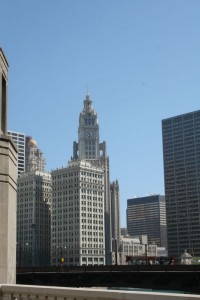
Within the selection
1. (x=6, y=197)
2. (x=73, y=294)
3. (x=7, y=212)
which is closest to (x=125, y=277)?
(x=7, y=212)

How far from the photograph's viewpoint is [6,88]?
20547 millimetres

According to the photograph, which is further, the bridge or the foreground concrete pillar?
the bridge

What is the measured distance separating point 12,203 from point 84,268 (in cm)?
5900

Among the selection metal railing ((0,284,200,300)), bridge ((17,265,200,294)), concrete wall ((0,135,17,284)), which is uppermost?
concrete wall ((0,135,17,284))

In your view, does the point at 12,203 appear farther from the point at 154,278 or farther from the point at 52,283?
the point at 52,283

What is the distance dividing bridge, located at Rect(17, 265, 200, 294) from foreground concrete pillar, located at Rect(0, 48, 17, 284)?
46513 millimetres

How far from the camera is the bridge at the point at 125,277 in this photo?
6300 centimetres

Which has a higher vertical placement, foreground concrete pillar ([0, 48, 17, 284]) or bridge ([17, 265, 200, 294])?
foreground concrete pillar ([0, 48, 17, 284])

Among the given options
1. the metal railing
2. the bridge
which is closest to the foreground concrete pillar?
the metal railing

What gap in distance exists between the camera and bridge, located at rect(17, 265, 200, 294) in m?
63.0

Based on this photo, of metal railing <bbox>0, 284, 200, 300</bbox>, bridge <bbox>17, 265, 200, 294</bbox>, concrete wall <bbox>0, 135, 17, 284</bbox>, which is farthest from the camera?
bridge <bbox>17, 265, 200, 294</bbox>

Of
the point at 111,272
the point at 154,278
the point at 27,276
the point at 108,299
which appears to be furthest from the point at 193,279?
the point at 108,299

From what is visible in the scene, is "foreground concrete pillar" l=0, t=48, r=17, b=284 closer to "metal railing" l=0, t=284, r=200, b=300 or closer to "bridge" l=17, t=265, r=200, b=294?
"metal railing" l=0, t=284, r=200, b=300

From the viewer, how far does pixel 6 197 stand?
17703mm
